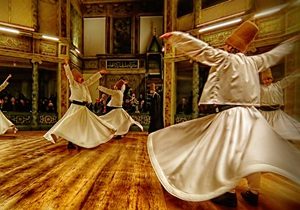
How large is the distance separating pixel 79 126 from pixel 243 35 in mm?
3432

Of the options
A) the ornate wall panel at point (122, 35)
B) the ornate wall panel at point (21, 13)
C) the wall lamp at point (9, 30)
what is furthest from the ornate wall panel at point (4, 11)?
the ornate wall panel at point (122, 35)

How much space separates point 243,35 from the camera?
1.93 meters

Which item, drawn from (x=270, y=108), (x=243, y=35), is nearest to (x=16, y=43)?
(x=270, y=108)

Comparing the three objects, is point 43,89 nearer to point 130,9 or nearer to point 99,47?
point 99,47

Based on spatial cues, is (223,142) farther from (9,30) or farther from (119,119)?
(9,30)

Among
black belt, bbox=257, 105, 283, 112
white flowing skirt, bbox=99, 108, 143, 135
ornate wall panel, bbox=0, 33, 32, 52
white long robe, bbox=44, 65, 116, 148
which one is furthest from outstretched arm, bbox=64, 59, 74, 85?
ornate wall panel, bbox=0, 33, 32, 52

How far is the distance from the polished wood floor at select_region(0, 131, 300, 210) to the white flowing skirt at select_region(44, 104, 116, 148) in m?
0.90

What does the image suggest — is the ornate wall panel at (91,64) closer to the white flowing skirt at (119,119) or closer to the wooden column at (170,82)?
the wooden column at (170,82)

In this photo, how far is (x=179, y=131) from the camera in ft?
6.81

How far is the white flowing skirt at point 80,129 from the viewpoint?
4225 mm

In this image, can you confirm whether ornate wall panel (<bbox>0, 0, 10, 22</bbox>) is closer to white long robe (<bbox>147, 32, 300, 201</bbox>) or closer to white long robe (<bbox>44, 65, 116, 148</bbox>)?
white long robe (<bbox>44, 65, 116, 148</bbox>)

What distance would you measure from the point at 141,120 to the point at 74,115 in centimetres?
515

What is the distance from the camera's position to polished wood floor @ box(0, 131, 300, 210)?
1.76m

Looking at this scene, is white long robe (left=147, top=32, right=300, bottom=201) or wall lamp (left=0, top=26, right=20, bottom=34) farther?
wall lamp (left=0, top=26, right=20, bottom=34)
